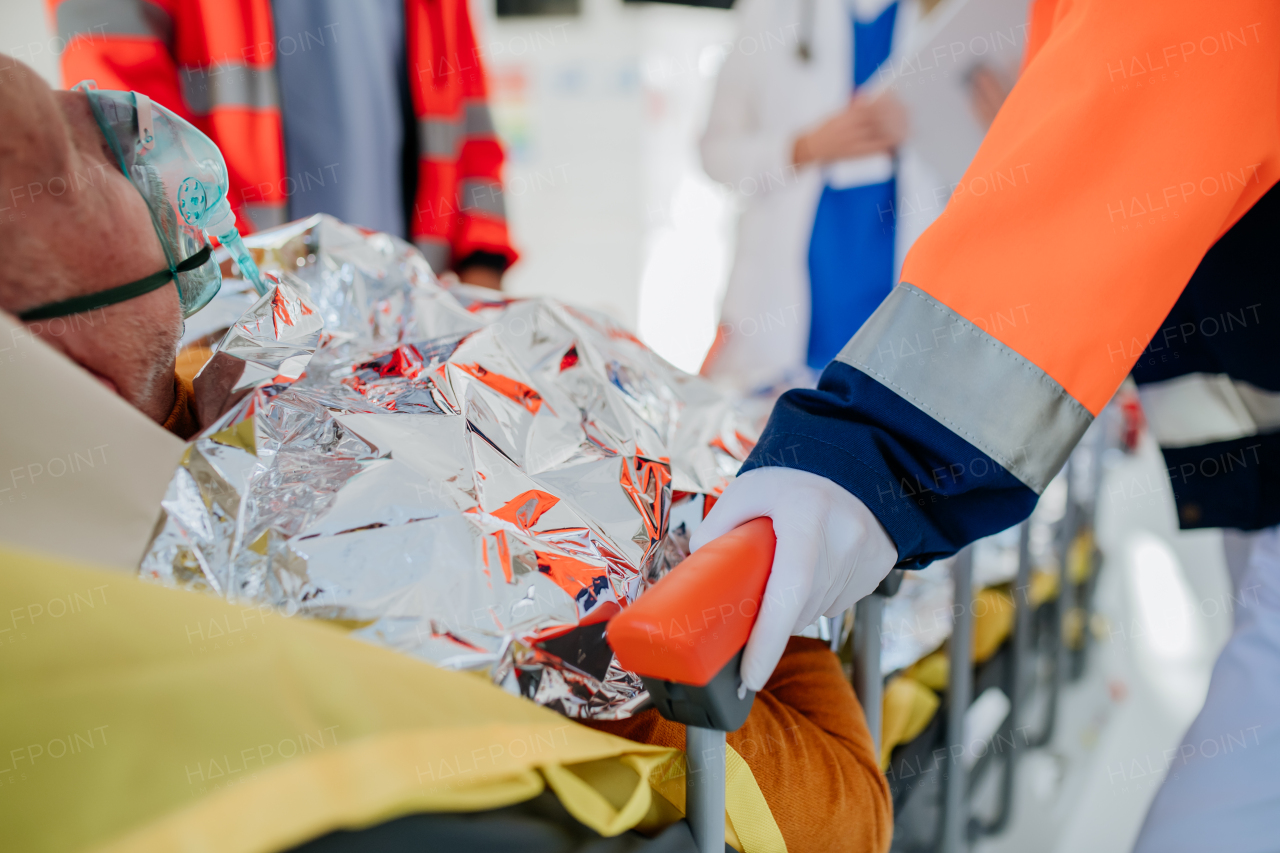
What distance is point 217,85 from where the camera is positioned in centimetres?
96

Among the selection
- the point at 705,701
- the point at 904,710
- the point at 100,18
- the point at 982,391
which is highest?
the point at 100,18

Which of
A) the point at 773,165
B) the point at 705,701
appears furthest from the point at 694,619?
the point at 773,165

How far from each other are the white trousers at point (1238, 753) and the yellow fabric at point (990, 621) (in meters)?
0.26

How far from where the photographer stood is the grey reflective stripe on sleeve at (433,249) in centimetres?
127

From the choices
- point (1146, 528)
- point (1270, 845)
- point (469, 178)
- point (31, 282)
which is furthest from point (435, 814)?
point (1146, 528)

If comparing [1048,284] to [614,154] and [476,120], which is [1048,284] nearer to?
[476,120]

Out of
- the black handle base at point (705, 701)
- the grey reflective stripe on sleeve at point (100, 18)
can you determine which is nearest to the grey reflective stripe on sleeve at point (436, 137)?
the grey reflective stripe on sleeve at point (100, 18)

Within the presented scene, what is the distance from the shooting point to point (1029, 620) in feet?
3.02

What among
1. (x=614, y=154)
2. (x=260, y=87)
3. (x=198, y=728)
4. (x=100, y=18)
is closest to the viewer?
(x=198, y=728)

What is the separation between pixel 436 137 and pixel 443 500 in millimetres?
985

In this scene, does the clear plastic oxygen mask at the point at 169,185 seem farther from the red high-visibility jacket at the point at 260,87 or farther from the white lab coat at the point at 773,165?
the white lab coat at the point at 773,165

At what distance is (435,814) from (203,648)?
132 millimetres

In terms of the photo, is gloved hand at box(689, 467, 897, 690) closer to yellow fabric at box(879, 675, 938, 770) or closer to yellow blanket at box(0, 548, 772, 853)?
yellow blanket at box(0, 548, 772, 853)

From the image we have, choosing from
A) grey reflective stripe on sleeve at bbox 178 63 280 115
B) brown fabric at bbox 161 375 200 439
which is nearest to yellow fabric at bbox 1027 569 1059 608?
brown fabric at bbox 161 375 200 439
